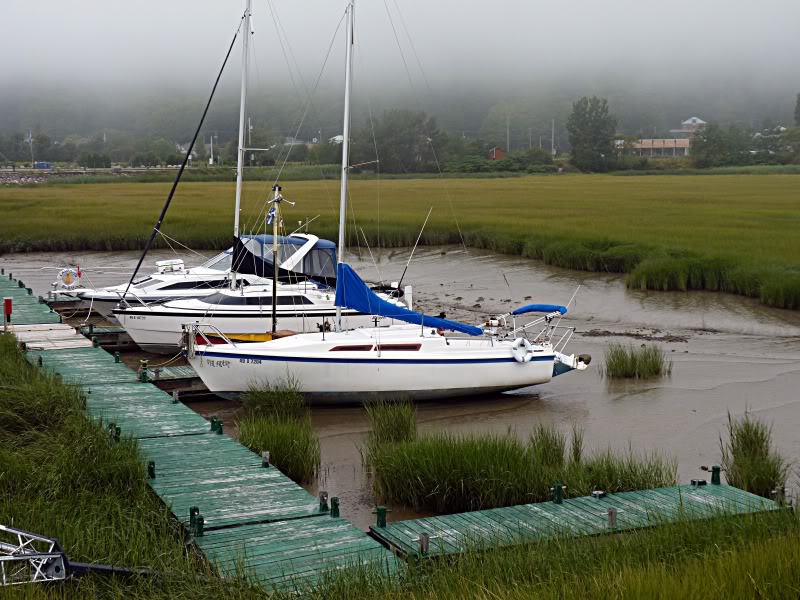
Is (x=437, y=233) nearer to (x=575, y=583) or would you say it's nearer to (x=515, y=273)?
(x=515, y=273)

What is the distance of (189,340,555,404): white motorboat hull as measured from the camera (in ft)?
61.0

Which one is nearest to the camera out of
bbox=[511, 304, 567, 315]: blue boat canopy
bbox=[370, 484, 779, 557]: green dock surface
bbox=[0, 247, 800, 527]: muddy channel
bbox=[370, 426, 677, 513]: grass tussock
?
bbox=[370, 484, 779, 557]: green dock surface

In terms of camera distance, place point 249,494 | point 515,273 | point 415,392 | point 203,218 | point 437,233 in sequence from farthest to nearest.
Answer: point 203,218 < point 437,233 < point 515,273 < point 415,392 < point 249,494

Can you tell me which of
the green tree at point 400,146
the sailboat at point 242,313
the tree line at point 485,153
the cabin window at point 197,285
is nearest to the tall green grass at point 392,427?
the sailboat at point 242,313

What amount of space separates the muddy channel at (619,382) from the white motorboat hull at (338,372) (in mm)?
426

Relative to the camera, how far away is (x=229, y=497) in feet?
40.3

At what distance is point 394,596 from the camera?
8430 mm

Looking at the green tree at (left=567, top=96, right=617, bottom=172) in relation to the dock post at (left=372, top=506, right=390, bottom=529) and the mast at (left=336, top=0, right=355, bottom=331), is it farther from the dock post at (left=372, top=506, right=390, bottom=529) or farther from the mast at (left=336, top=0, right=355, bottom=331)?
the dock post at (left=372, top=506, right=390, bottom=529)

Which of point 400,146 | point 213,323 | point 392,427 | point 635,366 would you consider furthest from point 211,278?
point 400,146

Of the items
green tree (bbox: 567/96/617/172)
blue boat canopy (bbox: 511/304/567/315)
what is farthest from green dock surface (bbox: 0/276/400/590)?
green tree (bbox: 567/96/617/172)

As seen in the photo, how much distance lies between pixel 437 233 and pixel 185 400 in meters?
30.1

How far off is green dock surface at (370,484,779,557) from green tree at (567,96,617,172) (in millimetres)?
118148

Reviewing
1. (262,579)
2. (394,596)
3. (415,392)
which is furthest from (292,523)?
(415,392)

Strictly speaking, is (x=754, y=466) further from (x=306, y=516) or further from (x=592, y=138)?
(x=592, y=138)
